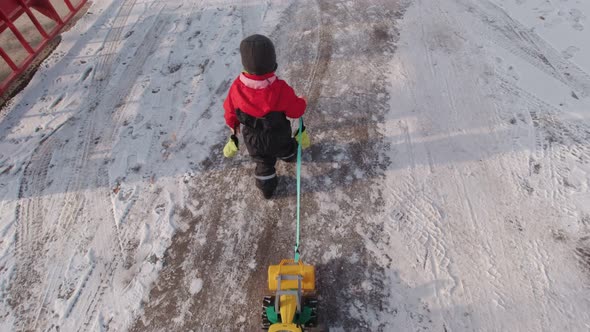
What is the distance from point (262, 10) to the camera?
5.45 metres

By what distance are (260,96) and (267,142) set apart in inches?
16.6

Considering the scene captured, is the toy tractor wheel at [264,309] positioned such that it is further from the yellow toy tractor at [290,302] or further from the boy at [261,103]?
the boy at [261,103]

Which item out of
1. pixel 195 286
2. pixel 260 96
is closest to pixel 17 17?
pixel 260 96

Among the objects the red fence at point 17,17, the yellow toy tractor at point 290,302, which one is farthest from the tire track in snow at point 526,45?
the red fence at point 17,17

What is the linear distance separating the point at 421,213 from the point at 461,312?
870 mm

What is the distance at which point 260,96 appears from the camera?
8.85ft

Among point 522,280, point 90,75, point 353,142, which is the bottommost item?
point 522,280

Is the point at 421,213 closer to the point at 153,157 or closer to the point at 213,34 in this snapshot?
the point at 153,157

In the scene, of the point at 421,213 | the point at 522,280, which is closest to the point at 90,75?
the point at 421,213

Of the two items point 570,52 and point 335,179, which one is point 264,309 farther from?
point 570,52

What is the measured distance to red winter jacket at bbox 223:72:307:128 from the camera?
267cm

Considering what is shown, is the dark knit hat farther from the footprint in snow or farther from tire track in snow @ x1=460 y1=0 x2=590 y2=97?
the footprint in snow

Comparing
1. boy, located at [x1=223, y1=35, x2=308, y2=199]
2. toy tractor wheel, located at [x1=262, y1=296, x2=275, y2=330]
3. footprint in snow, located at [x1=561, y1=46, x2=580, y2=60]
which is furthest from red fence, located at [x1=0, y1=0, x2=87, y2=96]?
footprint in snow, located at [x1=561, y1=46, x2=580, y2=60]

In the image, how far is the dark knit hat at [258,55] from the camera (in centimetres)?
248
